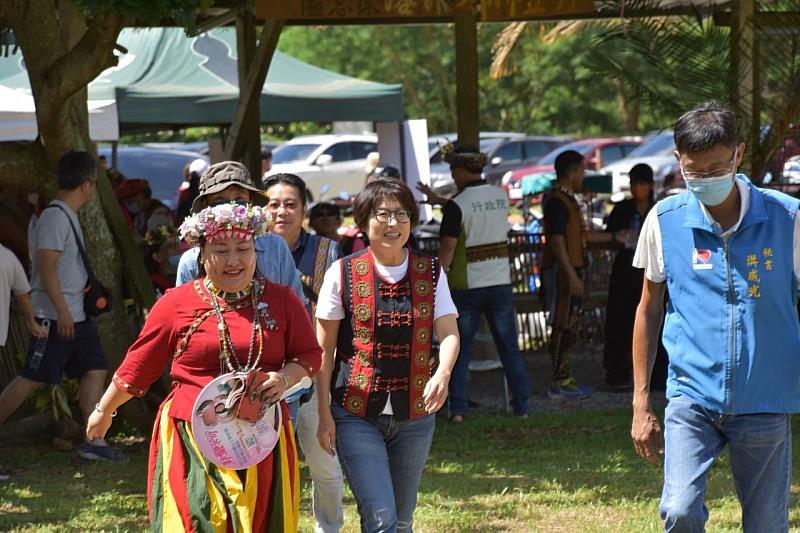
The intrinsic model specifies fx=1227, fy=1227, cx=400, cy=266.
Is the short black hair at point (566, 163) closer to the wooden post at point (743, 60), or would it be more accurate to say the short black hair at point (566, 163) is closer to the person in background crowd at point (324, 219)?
the wooden post at point (743, 60)

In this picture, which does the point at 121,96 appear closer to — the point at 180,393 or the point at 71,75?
the point at 71,75

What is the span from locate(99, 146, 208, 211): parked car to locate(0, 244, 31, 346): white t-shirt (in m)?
13.7

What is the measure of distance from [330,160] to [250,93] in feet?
59.1

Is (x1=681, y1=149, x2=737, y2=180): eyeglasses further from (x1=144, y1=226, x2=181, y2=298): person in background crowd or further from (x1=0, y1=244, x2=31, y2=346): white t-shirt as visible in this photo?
(x1=144, y1=226, x2=181, y2=298): person in background crowd

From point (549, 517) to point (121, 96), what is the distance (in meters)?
7.84

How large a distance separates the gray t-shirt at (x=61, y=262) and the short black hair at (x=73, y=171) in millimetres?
121

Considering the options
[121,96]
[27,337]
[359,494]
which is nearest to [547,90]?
[121,96]

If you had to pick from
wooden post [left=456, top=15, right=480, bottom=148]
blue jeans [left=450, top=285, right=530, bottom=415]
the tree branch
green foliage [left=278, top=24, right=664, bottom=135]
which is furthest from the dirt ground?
green foliage [left=278, top=24, right=664, bottom=135]

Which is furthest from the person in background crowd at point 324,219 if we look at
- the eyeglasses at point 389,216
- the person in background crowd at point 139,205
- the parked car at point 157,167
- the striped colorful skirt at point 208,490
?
the parked car at point 157,167

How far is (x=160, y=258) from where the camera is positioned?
8445mm

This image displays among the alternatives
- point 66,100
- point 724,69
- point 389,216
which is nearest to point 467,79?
point 724,69

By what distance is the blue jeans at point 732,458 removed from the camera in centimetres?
388

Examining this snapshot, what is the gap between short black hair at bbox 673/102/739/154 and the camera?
12.6 ft

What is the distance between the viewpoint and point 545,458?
7.62 metres
